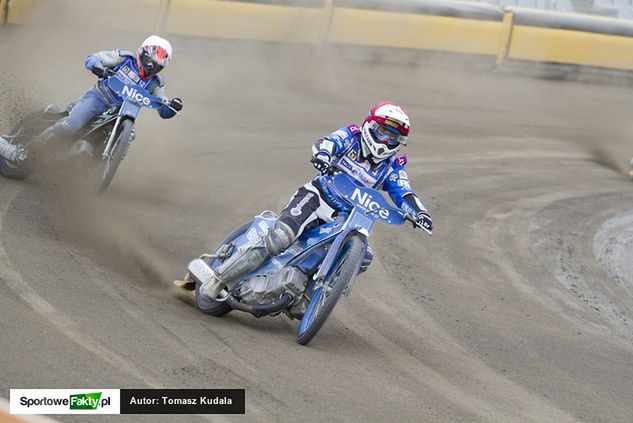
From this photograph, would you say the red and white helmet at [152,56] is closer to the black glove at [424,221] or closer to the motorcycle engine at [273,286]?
the motorcycle engine at [273,286]

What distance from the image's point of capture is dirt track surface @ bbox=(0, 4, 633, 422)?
7898mm

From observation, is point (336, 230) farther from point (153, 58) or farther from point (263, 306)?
point (153, 58)

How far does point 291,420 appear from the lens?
7059 millimetres

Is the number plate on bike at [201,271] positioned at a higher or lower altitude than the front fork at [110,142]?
lower

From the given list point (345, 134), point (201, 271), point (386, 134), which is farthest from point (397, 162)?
point (201, 271)

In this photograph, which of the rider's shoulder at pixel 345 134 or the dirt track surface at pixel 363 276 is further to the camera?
the rider's shoulder at pixel 345 134

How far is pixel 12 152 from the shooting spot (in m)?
12.5

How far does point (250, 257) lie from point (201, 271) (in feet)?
1.94

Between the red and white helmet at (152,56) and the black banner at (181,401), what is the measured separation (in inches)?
241

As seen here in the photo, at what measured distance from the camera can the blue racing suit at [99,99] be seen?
12.6m

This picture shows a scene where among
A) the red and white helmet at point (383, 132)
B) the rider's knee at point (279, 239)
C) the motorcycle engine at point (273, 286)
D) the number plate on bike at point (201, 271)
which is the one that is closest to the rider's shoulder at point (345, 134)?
the red and white helmet at point (383, 132)

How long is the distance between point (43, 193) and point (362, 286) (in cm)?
363

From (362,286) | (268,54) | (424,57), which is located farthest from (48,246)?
(424,57)

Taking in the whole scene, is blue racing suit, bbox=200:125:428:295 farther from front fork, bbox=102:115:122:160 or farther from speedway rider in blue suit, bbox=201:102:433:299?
front fork, bbox=102:115:122:160
